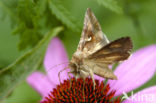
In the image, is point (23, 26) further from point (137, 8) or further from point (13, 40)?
point (137, 8)

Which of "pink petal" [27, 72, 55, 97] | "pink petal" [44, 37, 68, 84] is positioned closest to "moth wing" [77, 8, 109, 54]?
"pink petal" [44, 37, 68, 84]

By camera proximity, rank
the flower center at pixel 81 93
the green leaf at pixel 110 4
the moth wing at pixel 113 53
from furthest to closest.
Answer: the flower center at pixel 81 93, the green leaf at pixel 110 4, the moth wing at pixel 113 53

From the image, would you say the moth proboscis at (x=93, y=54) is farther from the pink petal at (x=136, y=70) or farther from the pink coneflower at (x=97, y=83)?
the pink petal at (x=136, y=70)

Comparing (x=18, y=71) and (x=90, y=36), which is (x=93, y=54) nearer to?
(x=90, y=36)

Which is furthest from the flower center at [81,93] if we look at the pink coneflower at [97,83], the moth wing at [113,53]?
the moth wing at [113,53]

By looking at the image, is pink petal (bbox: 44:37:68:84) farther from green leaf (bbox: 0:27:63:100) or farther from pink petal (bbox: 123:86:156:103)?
pink petal (bbox: 123:86:156:103)

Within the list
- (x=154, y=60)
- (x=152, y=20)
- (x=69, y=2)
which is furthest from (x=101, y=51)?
(x=152, y=20)

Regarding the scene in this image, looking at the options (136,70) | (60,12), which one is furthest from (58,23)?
(136,70)
